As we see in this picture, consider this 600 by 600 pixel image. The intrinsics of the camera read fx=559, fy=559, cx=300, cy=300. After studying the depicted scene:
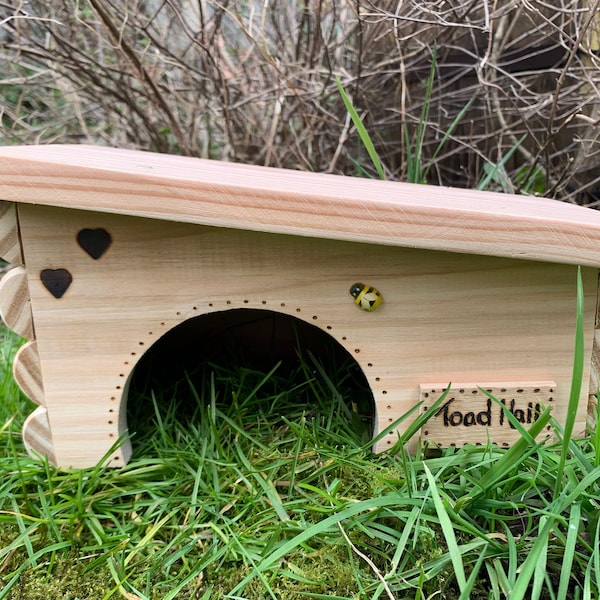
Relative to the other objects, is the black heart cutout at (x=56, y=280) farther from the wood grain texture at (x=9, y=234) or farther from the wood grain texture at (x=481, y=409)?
the wood grain texture at (x=481, y=409)

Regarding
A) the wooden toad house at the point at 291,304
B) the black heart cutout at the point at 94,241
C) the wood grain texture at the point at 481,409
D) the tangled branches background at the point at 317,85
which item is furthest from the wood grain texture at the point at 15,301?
the tangled branches background at the point at 317,85

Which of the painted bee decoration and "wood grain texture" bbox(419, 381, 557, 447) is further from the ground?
the painted bee decoration

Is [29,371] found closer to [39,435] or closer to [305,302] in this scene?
[39,435]

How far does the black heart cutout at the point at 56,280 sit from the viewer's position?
91 cm

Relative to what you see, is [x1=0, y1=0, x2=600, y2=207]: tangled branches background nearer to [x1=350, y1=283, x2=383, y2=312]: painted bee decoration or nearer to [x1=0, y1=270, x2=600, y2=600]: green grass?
[x1=350, y1=283, x2=383, y2=312]: painted bee decoration

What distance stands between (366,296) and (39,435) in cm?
62

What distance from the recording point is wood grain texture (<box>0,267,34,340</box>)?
91cm

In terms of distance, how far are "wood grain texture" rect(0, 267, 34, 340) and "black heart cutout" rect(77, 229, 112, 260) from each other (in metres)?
0.11

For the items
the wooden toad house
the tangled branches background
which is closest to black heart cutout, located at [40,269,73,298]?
the wooden toad house

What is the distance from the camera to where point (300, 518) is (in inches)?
33.5

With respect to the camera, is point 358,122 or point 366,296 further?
point 358,122

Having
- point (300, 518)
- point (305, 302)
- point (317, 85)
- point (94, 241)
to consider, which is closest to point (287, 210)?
point (305, 302)

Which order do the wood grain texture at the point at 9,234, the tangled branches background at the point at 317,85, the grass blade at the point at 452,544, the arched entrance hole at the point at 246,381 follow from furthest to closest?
the tangled branches background at the point at 317,85
the arched entrance hole at the point at 246,381
the wood grain texture at the point at 9,234
the grass blade at the point at 452,544

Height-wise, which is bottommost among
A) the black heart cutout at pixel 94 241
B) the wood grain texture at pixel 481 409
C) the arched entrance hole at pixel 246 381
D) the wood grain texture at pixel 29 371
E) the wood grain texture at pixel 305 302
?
the arched entrance hole at pixel 246 381
